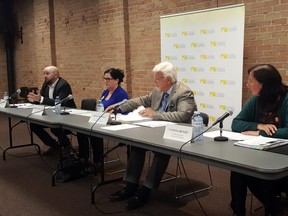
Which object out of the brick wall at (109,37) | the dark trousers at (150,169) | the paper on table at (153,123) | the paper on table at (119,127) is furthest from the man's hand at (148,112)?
the brick wall at (109,37)

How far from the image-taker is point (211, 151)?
6.46 feet

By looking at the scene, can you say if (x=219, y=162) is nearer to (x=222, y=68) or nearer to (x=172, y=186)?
(x=172, y=186)

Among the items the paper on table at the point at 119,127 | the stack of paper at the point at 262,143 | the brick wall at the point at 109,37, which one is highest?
the brick wall at the point at 109,37

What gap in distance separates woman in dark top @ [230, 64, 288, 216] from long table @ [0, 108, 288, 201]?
Answer: 0.30 metres


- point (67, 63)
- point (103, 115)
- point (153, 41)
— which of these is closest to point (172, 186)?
point (103, 115)

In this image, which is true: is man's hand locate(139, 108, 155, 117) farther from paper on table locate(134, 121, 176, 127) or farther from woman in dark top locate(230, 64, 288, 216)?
woman in dark top locate(230, 64, 288, 216)

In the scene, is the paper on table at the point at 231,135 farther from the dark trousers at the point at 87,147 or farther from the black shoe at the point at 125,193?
the dark trousers at the point at 87,147

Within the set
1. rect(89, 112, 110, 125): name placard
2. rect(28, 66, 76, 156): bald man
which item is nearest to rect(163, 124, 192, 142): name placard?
rect(89, 112, 110, 125): name placard

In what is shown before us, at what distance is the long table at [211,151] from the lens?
168 cm

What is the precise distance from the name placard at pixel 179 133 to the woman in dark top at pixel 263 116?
0.38m

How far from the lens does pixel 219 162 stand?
1.83 meters

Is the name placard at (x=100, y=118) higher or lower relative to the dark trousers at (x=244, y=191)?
higher

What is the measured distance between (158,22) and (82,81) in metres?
2.51

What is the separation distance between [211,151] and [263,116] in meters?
0.75
